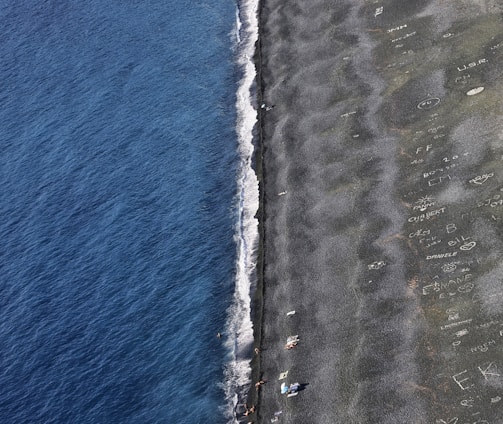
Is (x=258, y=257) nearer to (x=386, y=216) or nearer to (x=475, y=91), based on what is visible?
(x=386, y=216)

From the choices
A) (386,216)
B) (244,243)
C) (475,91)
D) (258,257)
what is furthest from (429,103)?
(258,257)

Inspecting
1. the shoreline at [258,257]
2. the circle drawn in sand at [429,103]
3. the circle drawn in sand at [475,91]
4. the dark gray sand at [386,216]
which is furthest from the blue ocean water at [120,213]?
the circle drawn in sand at [475,91]

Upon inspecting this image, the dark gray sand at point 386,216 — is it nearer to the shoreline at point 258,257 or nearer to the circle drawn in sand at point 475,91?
the circle drawn in sand at point 475,91

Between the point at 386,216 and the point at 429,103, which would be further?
the point at 429,103

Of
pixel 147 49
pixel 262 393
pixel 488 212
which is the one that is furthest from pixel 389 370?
pixel 147 49

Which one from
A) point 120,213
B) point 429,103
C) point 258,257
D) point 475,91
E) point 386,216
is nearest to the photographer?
point 386,216

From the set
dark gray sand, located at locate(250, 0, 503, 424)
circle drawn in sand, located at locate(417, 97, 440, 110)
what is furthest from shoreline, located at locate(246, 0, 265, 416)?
circle drawn in sand, located at locate(417, 97, 440, 110)

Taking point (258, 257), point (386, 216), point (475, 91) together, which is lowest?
point (258, 257)
